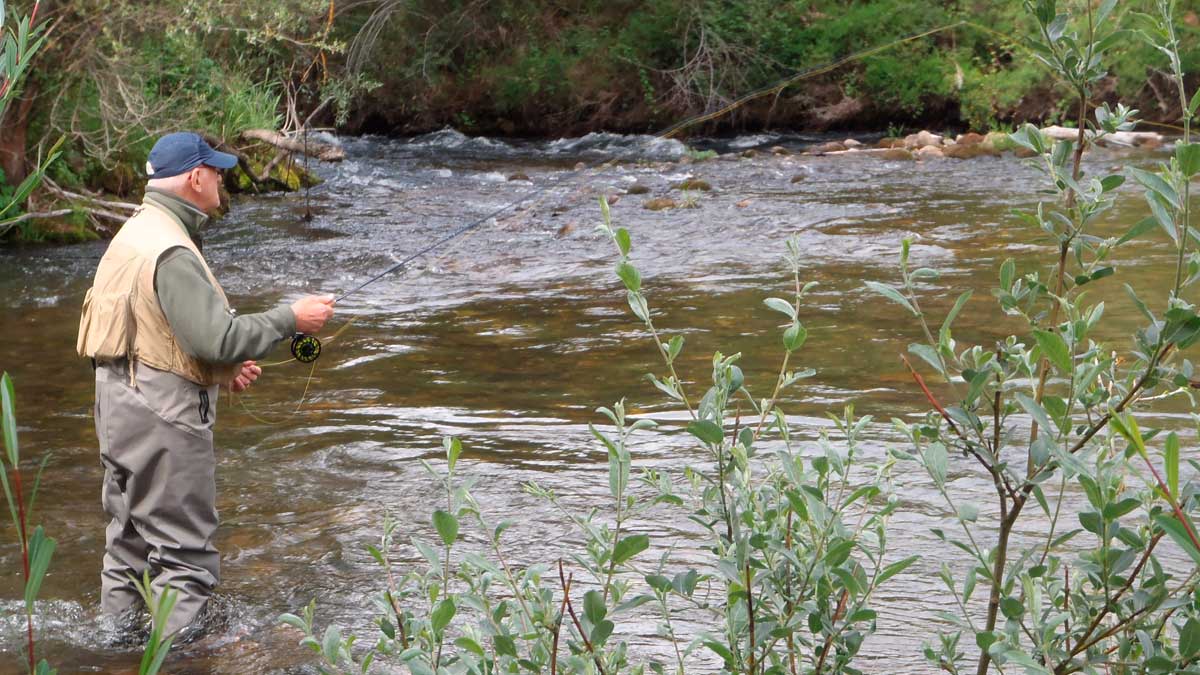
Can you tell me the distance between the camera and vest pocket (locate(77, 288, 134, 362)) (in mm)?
4059

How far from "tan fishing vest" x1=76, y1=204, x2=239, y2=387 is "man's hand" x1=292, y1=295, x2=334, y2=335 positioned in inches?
10.4

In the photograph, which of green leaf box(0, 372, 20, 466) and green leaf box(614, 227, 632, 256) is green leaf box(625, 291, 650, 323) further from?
green leaf box(0, 372, 20, 466)

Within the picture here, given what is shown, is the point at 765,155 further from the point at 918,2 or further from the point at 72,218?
the point at 72,218

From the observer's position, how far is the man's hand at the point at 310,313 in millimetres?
4211

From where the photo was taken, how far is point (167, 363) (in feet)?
13.4

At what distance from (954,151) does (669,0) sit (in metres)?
7.89

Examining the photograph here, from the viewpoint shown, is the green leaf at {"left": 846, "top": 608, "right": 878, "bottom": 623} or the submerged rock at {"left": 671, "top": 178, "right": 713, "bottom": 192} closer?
the green leaf at {"left": 846, "top": 608, "right": 878, "bottom": 623}

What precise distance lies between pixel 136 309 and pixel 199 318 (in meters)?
0.24

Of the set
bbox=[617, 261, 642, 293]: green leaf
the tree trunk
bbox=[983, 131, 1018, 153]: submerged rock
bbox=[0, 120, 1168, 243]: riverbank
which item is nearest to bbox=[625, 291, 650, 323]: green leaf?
bbox=[617, 261, 642, 293]: green leaf

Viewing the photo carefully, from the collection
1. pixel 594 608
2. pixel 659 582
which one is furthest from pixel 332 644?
pixel 659 582

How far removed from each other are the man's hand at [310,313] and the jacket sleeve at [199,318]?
0.18 metres

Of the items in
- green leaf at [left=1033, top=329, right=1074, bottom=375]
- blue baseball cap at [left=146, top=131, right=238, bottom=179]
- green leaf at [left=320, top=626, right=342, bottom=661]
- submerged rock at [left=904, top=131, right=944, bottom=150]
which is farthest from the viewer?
submerged rock at [left=904, top=131, right=944, bottom=150]

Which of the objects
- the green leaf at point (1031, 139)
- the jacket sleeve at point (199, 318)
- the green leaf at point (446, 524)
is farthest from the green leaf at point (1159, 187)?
the jacket sleeve at point (199, 318)

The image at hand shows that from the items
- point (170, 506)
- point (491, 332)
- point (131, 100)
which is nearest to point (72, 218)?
point (131, 100)
